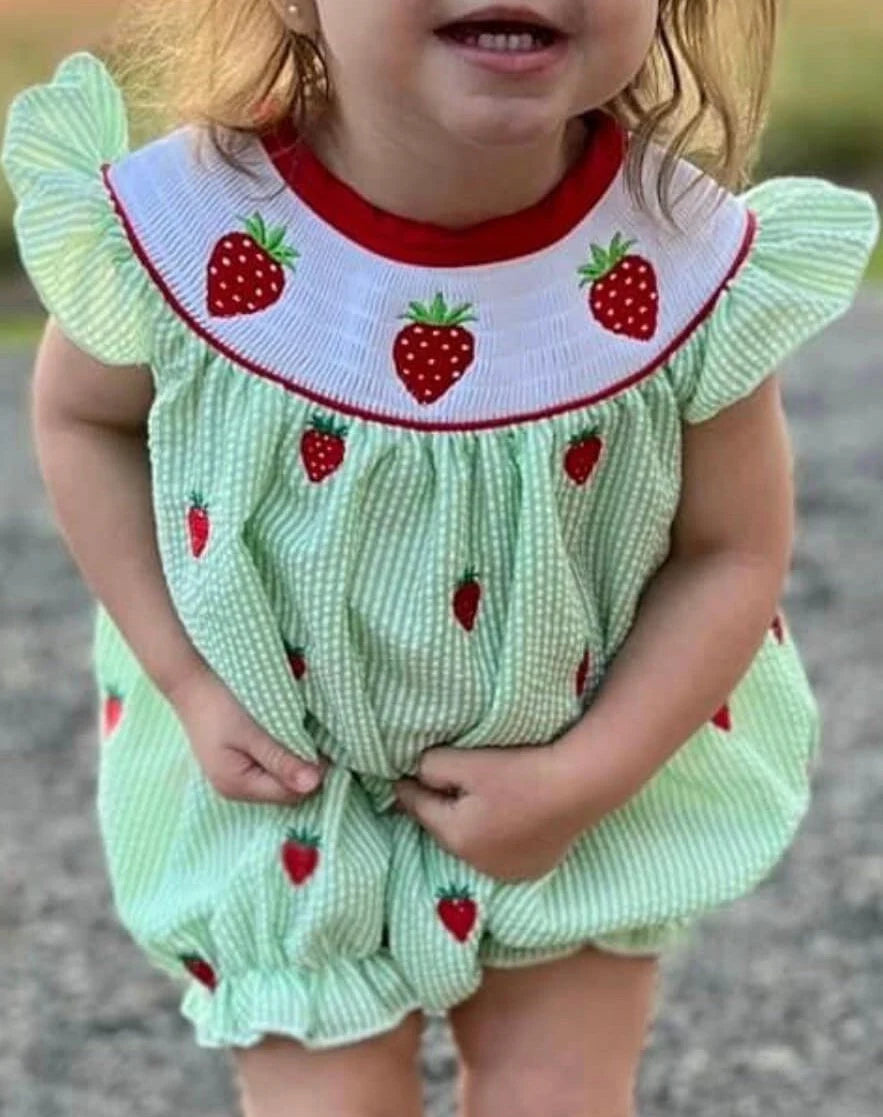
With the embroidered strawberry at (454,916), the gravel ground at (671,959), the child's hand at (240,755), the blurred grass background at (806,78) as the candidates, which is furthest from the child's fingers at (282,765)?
the blurred grass background at (806,78)

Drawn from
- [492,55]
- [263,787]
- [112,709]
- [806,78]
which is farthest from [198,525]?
[806,78]

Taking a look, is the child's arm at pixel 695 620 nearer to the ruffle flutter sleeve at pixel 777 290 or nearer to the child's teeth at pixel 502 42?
the ruffle flutter sleeve at pixel 777 290

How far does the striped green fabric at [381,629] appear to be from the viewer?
1902mm

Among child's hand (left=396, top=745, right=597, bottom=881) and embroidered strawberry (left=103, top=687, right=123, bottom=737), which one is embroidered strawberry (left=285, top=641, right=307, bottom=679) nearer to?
child's hand (left=396, top=745, right=597, bottom=881)

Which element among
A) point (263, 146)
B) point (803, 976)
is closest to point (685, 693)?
point (263, 146)

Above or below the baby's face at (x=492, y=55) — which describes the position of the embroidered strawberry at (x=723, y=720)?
below

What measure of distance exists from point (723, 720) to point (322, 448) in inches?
17.7

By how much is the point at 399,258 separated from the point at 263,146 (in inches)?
5.5

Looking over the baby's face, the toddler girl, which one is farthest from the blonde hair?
the baby's face

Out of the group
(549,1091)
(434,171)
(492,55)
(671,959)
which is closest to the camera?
(492,55)

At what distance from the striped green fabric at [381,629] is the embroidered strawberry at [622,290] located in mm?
37

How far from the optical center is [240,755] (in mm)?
1996

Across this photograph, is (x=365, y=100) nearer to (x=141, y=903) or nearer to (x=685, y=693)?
(x=685, y=693)

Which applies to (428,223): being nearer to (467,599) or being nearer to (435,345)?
(435,345)
